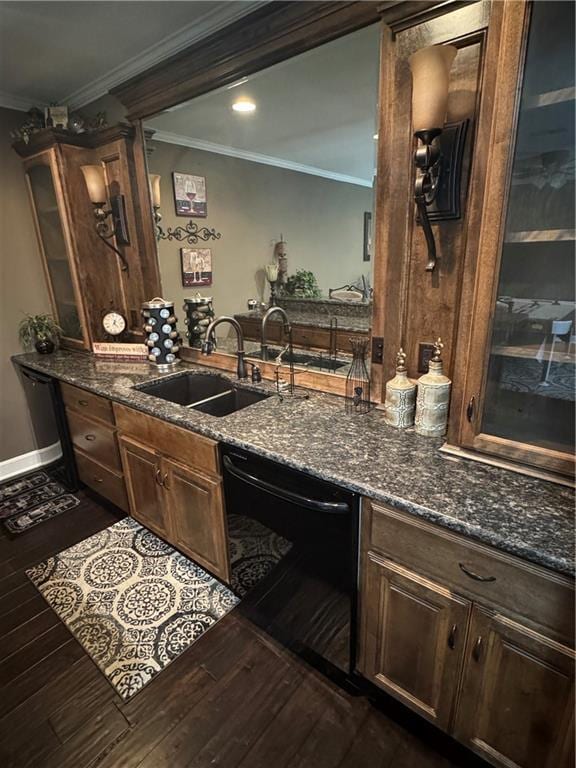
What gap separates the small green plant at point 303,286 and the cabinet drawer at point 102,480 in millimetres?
1413

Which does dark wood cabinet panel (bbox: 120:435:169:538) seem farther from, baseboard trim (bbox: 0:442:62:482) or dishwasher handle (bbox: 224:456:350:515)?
baseboard trim (bbox: 0:442:62:482)

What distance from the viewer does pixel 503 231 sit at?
1.08 m

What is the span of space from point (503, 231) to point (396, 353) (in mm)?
625

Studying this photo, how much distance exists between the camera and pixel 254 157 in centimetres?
203

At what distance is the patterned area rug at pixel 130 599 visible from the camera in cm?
167

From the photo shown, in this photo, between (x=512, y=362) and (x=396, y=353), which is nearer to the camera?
(x=512, y=362)

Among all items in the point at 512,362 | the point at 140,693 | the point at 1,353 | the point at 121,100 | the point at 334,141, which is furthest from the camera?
the point at 1,353

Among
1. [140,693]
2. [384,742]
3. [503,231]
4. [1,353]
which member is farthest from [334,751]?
[1,353]

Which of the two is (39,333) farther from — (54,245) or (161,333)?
(161,333)

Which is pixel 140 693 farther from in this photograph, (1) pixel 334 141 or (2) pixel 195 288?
(1) pixel 334 141

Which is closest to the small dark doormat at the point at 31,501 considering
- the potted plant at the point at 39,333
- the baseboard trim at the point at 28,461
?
the baseboard trim at the point at 28,461

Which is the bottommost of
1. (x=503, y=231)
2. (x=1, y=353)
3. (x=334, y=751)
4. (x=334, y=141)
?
(x=334, y=751)

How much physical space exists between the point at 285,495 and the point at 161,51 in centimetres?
223

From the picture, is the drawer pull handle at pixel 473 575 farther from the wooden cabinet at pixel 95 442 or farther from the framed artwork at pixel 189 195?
the framed artwork at pixel 189 195
